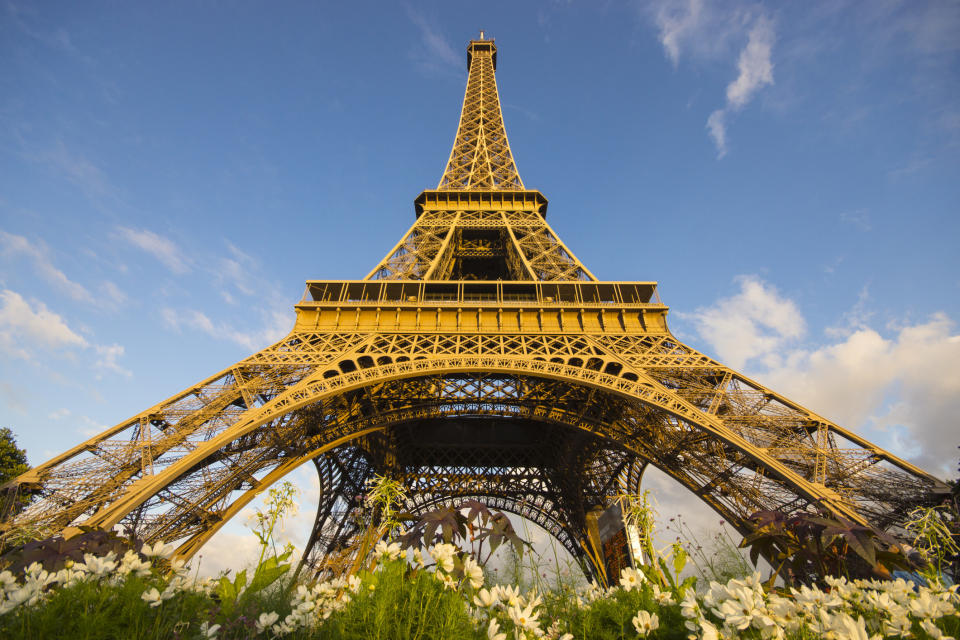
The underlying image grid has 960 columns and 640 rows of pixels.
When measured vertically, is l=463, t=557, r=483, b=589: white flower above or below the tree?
below

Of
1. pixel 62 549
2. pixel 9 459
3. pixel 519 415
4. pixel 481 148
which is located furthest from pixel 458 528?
pixel 481 148

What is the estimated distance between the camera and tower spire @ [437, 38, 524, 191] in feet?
104

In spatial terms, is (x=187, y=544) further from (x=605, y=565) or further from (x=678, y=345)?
(x=605, y=565)

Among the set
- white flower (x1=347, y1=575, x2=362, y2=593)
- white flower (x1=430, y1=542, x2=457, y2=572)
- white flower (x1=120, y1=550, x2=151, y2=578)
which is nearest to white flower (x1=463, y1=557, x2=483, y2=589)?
white flower (x1=430, y1=542, x2=457, y2=572)

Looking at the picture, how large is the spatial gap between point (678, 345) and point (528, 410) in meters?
6.16

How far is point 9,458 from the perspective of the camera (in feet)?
69.1

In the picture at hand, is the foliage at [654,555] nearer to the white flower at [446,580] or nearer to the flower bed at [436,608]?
the flower bed at [436,608]

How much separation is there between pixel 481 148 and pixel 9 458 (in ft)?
107

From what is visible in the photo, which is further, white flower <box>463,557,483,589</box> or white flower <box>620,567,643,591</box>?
white flower <box>620,567,643,591</box>

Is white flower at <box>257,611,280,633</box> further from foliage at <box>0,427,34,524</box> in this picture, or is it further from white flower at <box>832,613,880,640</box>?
foliage at <box>0,427,34,524</box>

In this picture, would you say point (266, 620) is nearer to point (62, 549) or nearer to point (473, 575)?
point (473, 575)

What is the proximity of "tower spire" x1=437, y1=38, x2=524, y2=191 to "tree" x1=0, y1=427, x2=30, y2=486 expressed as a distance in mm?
26326

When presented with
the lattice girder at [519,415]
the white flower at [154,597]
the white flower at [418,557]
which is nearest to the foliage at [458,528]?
the white flower at [418,557]

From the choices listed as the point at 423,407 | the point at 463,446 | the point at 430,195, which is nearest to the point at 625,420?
the point at 423,407
